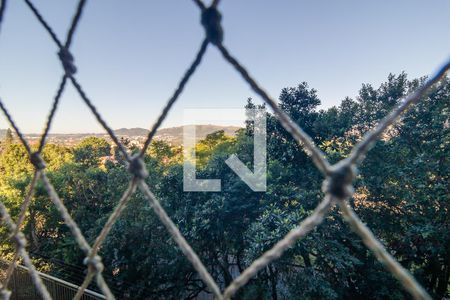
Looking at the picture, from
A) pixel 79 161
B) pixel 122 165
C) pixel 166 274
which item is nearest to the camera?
pixel 166 274

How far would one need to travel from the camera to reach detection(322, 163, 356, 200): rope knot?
488 millimetres

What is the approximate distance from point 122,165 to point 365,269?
8.00 metres

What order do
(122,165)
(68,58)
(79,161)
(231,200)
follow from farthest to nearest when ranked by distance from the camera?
(79,161) < (122,165) < (231,200) < (68,58)

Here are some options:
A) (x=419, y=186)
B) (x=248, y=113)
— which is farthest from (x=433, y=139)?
(x=248, y=113)

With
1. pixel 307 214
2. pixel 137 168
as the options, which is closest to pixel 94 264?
pixel 137 168

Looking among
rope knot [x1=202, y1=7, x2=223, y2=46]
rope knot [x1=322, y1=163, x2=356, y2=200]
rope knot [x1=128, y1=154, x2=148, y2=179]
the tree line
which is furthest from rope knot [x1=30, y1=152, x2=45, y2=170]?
the tree line

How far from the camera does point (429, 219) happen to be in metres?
6.43

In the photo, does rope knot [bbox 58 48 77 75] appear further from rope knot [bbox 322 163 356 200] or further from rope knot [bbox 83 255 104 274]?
rope knot [bbox 322 163 356 200]

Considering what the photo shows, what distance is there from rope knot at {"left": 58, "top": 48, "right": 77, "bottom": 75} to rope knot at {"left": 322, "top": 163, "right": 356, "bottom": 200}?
59 cm

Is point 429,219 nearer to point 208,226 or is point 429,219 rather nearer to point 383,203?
point 383,203

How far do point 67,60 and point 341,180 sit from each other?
0.62 m

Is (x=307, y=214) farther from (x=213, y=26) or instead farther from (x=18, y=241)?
(x=213, y=26)

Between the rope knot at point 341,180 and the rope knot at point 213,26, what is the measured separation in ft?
0.96

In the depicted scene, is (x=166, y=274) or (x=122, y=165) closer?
(x=166, y=274)
